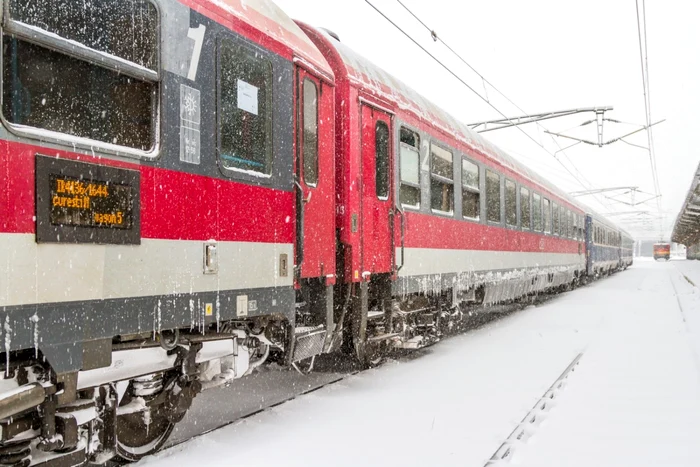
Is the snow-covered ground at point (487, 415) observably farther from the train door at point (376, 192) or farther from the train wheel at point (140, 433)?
the train door at point (376, 192)

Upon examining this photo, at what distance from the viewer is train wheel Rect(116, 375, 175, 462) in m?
4.05

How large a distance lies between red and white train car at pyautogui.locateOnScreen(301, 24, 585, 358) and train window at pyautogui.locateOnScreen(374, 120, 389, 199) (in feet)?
0.04

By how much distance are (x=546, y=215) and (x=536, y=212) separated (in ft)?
5.06

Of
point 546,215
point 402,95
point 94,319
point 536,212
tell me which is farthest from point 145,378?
point 546,215

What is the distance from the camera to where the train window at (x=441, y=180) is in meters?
8.73

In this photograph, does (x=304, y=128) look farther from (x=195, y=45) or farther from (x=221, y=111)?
(x=195, y=45)

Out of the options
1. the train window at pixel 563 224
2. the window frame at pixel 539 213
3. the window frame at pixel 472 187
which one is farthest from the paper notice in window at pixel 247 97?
the train window at pixel 563 224

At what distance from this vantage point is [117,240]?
3430 millimetres

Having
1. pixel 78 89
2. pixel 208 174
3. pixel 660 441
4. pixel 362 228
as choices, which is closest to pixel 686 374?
pixel 660 441

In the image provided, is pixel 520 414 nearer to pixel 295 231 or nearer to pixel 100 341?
pixel 295 231

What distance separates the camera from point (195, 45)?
161 inches

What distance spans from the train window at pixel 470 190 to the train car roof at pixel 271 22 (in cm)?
453

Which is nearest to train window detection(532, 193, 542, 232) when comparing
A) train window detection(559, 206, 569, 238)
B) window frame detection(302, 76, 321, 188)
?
train window detection(559, 206, 569, 238)

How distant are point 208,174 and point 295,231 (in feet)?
3.98
